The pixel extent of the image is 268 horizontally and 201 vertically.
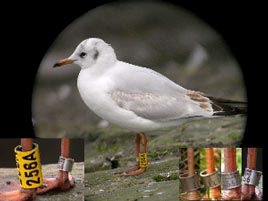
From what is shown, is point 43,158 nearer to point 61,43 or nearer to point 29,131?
point 29,131

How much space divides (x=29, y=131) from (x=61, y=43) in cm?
46

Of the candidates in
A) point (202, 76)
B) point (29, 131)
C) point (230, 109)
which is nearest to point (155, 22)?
point (202, 76)

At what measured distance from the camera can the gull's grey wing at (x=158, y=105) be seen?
247 centimetres

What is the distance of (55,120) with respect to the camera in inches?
102

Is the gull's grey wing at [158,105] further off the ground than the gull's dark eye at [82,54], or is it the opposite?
the gull's dark eye at [82,54]

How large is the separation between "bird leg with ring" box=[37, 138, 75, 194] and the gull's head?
375 mm

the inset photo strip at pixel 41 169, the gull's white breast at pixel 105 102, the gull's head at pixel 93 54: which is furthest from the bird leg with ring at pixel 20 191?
the gull's head at pixel 93 54

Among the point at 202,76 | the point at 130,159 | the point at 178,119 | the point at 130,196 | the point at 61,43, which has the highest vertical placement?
the point at 61,43

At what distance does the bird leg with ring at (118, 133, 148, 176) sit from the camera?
251 centimetres

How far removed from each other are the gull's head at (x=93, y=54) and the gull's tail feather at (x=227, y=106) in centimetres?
52

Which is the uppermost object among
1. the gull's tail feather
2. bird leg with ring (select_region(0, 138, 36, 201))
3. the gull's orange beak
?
the gull's orange beak

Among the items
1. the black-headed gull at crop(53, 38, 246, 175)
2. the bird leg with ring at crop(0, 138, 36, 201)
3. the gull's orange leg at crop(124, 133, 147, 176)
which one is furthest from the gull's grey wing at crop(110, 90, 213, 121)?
the bird leg with ring at crop(0, 138, 36, 201)

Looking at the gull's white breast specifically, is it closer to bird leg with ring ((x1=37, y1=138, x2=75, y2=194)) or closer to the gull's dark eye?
the gull's dark eye

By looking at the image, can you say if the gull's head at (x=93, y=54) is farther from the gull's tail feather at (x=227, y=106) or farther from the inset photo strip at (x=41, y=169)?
the gull's tail feather at (x=227, y=106)
